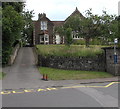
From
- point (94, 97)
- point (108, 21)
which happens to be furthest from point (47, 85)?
point (108, 21)

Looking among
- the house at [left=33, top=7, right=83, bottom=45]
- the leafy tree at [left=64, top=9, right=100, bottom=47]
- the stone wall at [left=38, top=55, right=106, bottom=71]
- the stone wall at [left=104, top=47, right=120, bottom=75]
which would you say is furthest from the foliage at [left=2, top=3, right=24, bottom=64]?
the house at [left=33, top=7, right=83, bottom=45]

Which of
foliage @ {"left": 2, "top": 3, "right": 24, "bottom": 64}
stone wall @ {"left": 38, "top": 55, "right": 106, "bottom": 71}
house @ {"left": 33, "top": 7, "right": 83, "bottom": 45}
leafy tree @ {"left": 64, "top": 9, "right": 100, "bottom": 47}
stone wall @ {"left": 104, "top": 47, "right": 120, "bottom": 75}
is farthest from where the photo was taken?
house @ {"left": 33, "top": 7, "right": 83, "bottom": 45}

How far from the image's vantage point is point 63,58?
23391 mm

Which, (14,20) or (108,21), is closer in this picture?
(14,20)

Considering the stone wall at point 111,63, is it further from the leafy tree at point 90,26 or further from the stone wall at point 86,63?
the leafy tree at point 90,26

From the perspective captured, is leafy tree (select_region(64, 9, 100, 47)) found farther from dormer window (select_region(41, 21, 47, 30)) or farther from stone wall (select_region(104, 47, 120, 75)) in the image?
dormer window (select_region(41, 21, 47, 30))

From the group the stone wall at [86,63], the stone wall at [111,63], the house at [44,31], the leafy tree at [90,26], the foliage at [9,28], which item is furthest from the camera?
the house at [44,31]

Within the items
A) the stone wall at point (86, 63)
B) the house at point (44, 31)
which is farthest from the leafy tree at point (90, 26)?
the house at point (44, 31)

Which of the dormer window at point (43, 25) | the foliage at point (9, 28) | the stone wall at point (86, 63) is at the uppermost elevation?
the dormer window at point (43, 25)

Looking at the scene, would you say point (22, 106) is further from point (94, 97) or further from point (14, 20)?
point (14, 20)

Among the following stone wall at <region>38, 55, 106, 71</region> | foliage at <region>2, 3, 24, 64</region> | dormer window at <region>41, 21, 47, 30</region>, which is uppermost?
dormer window at <region>41, 21, 47, 30</region>

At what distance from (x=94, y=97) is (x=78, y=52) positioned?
12.6m

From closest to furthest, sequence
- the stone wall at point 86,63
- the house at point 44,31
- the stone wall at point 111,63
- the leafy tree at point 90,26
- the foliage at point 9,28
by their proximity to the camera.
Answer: the stone wall at point 111,63 < the foliage at point 9,28 < the stone wall at point 86,63 < the leafy tree at point 90,26 < the house at point 44,31

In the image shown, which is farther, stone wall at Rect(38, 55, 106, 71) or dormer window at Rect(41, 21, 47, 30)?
dormer window at Rect(41, 21, 47, 30)
